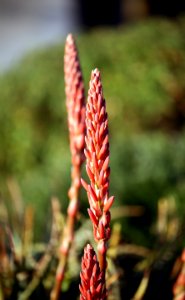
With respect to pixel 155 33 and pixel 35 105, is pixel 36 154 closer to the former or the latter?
pixel 35 105

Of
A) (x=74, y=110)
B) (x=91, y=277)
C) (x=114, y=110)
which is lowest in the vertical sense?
(x=114, y=110)

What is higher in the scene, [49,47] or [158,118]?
[49,47]

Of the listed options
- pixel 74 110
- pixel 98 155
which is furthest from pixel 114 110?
pixel 98 155

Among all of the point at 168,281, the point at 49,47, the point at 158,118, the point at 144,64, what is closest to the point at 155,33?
the point at 144,64

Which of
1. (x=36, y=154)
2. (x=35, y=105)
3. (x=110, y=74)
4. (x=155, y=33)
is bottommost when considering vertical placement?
(x=36, y=154)

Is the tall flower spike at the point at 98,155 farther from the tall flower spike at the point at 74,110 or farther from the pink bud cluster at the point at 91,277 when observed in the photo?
the tall flower spike at the point at 74,110

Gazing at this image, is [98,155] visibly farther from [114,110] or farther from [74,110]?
[114,110]

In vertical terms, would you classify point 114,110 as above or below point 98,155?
below
